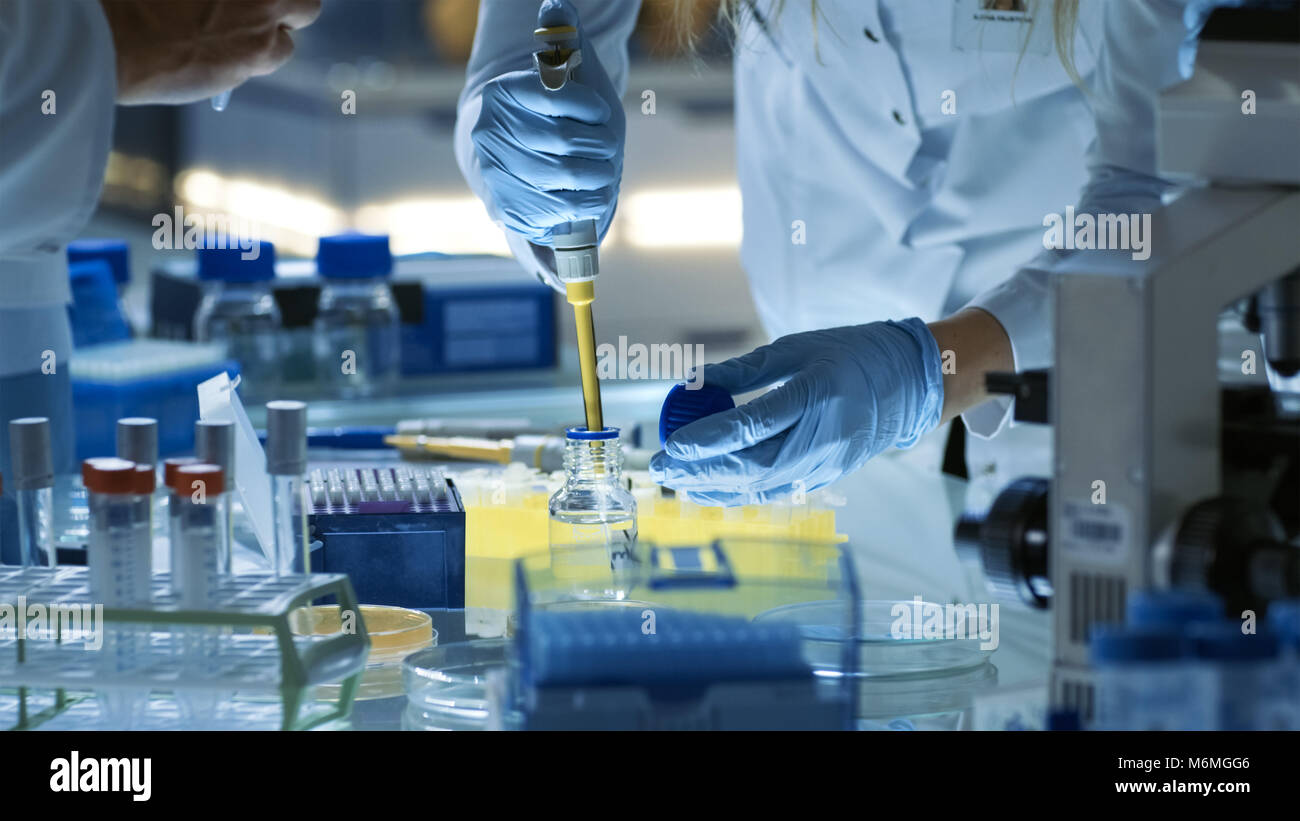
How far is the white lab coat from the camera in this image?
1440 mm

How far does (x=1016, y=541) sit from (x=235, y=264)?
5.77 ft

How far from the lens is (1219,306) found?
79cm

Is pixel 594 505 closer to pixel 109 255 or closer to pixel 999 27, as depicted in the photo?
pixel 999 27

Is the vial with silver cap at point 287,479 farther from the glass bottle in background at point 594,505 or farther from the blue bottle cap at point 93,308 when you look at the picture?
the blue bottle cap at point 93,308

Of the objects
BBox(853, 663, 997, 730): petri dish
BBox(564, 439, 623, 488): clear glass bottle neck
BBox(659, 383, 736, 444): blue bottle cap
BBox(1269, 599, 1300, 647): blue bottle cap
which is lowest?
BBox(853, 663, 997, 730): petri dish

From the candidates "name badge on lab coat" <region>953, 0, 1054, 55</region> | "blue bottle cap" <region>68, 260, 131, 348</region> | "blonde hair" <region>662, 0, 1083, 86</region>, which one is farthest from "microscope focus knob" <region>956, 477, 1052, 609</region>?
"blue bottle cap" <region>68, 260, 131, 348</region>

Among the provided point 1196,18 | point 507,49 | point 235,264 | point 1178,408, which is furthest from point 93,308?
point 1178,408

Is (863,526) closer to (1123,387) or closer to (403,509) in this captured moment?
(403,509)

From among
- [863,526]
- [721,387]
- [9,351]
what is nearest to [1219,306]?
[721,387]

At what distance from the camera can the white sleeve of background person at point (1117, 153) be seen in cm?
146

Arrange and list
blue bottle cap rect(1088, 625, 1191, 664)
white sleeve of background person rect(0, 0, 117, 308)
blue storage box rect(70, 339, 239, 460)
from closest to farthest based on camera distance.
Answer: blue bottle cap rect(1088, 625, 1191, 664)
white sleeve of background person rect(0, 0, 117, 308)
blue storage box rect(70, 339, 239, 460)

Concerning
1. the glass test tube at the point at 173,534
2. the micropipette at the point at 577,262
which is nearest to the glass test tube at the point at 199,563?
the glass test tube at the point at 173,534

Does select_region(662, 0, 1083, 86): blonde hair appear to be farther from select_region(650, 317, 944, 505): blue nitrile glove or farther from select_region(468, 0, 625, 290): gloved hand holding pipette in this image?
select_region(650, 317, 944, 505): blue nitrile glove

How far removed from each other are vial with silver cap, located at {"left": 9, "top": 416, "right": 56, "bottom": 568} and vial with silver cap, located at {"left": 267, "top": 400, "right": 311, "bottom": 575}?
0.19 m
